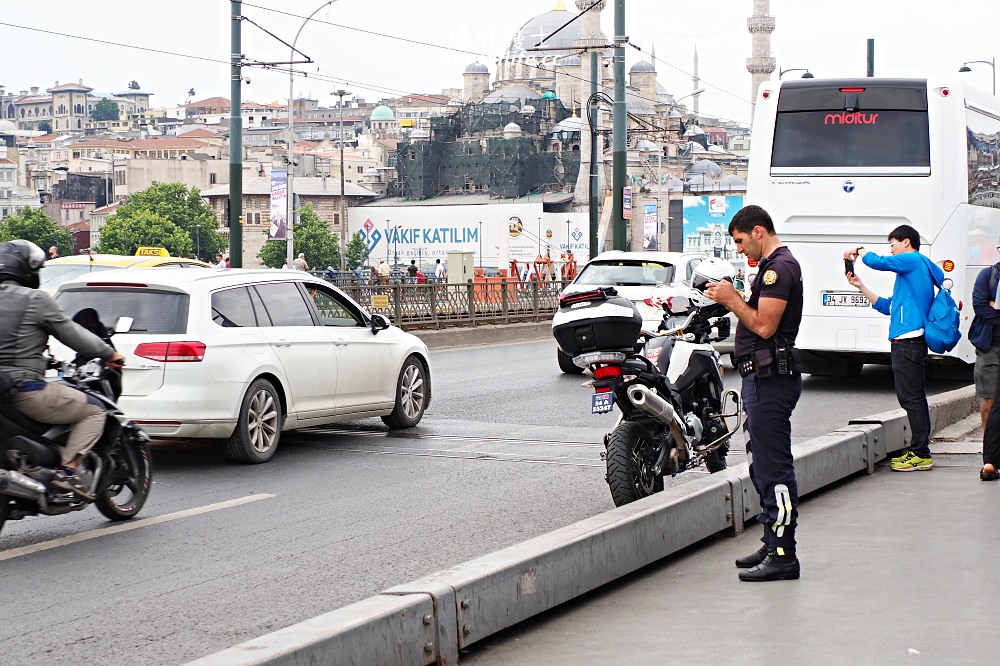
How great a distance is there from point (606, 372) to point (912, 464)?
11.3 feet

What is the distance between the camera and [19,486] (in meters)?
7.29

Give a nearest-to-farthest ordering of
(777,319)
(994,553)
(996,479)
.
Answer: (777,319) → (994,553) → (996,479)

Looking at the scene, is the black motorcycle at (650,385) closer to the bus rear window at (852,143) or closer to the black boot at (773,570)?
the black boot at (773,570)

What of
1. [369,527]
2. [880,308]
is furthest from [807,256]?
[369,527]

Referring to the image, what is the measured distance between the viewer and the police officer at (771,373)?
653 cm

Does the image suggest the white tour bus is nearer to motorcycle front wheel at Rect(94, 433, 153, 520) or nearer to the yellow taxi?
the yellow taxi

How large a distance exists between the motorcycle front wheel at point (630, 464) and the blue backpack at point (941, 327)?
2.65 m

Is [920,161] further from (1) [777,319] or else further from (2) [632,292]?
(1) [777,319]

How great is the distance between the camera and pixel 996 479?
Result: 32.0 feet

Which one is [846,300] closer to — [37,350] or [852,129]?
[852,129]

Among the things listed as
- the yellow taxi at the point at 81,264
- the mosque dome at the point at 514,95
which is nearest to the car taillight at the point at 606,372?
the yellow taxi at the point at 81,264

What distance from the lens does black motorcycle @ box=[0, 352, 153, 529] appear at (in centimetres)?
744

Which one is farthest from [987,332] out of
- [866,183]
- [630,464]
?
[866,183]

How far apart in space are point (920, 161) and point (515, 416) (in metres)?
5.59
